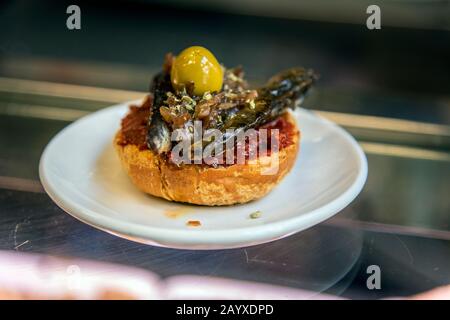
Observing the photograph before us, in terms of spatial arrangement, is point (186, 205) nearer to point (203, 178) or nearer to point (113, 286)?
point (203, 178)

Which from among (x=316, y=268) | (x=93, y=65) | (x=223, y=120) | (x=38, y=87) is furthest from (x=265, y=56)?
(x=316, y=268)

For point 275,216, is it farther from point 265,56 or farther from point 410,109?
Answer: point 265,56

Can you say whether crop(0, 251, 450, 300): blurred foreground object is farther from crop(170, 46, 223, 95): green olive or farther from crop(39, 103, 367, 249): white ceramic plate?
crop(170, 46, 223, 95): green olive

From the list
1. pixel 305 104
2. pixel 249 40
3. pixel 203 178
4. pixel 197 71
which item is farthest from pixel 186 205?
pixel 249 40

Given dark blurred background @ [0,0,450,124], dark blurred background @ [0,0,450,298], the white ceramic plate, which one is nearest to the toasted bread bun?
the white ceramic plate
